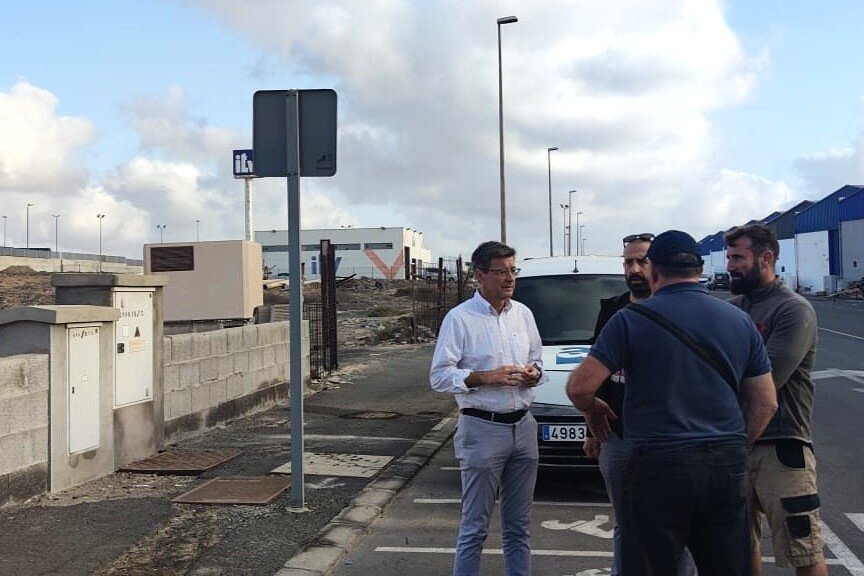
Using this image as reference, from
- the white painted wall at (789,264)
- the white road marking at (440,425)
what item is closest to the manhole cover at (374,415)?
the white road marking at (440,425)

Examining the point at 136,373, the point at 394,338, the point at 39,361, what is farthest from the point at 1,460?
the point at 394,338

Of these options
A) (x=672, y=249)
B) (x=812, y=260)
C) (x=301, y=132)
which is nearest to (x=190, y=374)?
(x=301, y=132)

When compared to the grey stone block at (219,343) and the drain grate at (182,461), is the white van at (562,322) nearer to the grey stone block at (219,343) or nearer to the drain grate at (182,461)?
the drain grate at (182,461)

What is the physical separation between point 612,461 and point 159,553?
326 cm

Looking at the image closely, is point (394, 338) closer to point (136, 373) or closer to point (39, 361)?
point (136, 373)

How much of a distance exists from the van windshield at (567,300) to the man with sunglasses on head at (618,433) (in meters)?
3.15

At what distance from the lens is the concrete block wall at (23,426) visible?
651 centimetres

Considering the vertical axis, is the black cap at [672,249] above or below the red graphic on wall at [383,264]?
below

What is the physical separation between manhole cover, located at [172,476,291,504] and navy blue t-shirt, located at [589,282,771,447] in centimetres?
422

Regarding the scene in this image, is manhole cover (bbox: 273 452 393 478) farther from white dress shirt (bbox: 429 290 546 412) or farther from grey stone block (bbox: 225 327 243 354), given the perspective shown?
white dress shirt (bbox: 429 290 546 412)

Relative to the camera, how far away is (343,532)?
20.2ft

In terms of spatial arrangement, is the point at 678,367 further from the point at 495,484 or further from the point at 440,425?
the point at 440,425

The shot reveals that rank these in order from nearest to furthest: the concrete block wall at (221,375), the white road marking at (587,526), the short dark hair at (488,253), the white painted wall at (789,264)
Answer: the short dark hair at (488,253) < the white road marking at (587,526) < the concrete block wall at (221,375) < the white painted wall at (789,264)

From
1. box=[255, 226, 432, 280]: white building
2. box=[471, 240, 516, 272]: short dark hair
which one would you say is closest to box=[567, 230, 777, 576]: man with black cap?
box=[471, 240, 516, 272]: short dark hair
